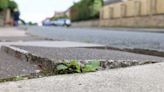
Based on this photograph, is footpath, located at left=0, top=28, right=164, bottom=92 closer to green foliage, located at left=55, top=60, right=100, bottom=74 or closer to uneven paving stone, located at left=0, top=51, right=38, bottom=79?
uneven paving stone, located at left=0, top=51, right=38, bottom=79

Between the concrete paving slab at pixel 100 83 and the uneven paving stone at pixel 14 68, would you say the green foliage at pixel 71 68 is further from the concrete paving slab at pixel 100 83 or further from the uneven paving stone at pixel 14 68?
the uneven paving stone at pixel 14 68

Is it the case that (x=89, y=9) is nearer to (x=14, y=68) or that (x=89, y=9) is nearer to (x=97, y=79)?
(x=14, y=68)

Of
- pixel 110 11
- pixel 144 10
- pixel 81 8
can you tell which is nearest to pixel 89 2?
pixel 81 8

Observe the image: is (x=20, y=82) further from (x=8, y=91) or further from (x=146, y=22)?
(x=146, y=22)

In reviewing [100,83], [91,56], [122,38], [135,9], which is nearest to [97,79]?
[100,83]

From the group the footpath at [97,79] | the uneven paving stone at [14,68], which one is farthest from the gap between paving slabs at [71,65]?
the uneven paving stone at [14,68]

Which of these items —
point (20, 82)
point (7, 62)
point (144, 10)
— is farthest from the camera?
point (144, 10)

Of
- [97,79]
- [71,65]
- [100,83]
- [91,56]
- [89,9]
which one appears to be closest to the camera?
[100,83]
